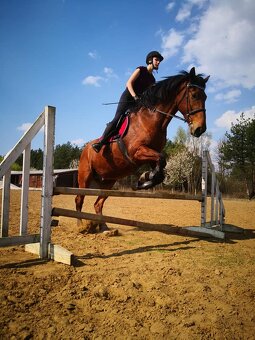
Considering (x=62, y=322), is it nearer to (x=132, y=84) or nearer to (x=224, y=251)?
(x=224, y=251)

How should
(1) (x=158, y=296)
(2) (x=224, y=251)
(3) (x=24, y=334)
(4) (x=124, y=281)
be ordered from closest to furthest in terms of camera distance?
(3) (x=24, y=334)
(1) (x=158, y=296)
(4) (x=124, y=281)
(2) (x=224, y=251)

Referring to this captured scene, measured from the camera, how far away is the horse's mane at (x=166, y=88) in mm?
4289

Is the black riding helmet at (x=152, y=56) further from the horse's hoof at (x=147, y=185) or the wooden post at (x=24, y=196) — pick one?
the wooden post at (x=24, y=196)

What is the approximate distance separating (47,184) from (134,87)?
8.79 ft

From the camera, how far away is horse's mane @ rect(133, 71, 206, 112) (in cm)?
429

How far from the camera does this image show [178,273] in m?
2.83

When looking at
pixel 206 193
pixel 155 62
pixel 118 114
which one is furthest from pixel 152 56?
pixel 206 193

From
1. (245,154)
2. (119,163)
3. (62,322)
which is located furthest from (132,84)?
(245,154)

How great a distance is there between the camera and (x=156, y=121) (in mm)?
4395

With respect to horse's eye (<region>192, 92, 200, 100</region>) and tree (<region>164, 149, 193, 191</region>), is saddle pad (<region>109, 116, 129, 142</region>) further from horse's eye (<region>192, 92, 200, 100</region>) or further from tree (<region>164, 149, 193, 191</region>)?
tree (<region>164, 149, 193, 191</region>)

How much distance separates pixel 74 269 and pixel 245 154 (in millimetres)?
32755

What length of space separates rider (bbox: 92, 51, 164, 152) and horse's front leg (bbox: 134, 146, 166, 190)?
0.85 meters

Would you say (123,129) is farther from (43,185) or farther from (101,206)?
(101,206)

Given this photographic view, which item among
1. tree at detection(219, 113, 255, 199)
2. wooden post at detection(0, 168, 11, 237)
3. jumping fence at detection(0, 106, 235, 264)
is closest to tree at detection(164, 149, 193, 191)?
tree at detection(219, 113, 255, 199)
